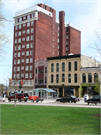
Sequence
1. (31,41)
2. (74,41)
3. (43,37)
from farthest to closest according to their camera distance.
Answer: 1. (74,41)
2. (43,37)
3. (31,41)

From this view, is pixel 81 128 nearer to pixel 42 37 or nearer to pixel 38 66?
pixel 38 66

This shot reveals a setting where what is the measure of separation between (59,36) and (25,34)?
18.6 meters

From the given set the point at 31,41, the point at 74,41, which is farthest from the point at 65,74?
the point at 74,41

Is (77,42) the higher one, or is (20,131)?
(77,42)

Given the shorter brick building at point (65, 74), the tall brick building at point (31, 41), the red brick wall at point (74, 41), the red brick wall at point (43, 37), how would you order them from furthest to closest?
the red brick wall at point (74, 41) → the red brick wall at point (43, 37) → the tall brick building at point (31, 41) → the shorter brick building at point (65, 74)

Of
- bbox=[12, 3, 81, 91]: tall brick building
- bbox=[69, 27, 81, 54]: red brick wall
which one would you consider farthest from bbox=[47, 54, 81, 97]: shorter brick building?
bbox=[69, 27, 81, 54]: red brick wall

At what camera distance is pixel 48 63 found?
218ft

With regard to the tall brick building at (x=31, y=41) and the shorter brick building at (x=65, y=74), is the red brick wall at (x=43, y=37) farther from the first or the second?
the shorter brick building at (x=65, y=74)

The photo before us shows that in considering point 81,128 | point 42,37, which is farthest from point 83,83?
point 81,128

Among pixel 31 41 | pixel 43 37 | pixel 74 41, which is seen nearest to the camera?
pixel 31 41

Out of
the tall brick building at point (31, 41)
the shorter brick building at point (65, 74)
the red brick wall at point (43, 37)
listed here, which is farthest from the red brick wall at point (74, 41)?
the shorter brick building at point (65, 74)

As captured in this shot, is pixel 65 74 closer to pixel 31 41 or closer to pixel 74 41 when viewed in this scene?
pixel 31 41

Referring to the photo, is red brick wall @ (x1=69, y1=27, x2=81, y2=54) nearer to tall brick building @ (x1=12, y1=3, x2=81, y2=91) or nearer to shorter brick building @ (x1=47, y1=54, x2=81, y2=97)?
tall brick building @ (x1=12, y1=3, x2=81, y2=91)

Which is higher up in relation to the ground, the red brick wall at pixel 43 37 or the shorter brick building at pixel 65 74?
the red brick wall at pixel 43 37
